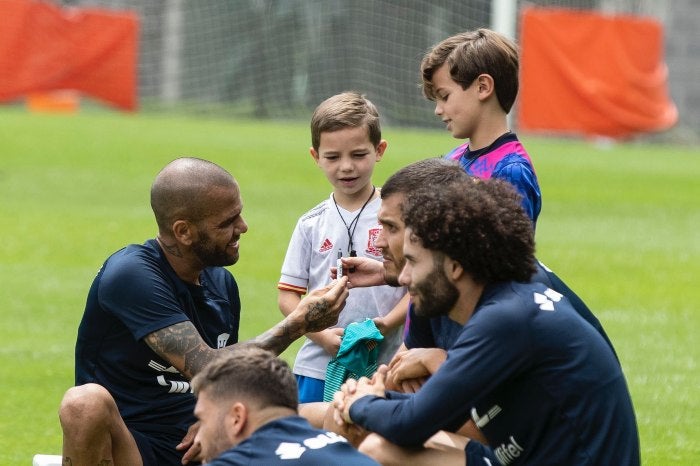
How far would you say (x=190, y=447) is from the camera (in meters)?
5.61

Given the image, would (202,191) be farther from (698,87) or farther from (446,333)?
(698,87)

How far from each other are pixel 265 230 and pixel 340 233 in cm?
1015

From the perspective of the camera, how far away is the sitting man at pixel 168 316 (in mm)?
5754

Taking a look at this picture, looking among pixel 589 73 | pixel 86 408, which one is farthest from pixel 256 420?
pixel 589 73

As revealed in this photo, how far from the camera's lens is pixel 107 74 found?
96.7 ft

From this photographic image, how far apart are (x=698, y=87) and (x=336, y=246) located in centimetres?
3009

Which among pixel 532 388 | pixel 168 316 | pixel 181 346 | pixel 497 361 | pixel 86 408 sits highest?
pixel 497 361

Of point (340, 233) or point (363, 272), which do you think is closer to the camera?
point (363, 272)

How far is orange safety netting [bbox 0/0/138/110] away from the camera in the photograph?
1106 inches

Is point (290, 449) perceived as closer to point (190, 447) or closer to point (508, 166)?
point (190, 447)

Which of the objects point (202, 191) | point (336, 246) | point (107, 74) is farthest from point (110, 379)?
point (107, 74)

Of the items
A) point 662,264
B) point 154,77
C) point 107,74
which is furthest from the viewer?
point 154,77

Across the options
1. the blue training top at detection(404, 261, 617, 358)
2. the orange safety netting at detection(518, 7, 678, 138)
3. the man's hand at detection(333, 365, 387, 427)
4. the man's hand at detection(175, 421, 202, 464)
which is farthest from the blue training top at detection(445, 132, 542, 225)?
the orange safety netting at detection(518, 7, 678, 138)

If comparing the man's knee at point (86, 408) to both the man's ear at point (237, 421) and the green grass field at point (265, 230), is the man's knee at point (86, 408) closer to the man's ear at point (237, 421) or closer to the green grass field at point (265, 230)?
the man's ear at point (237, 421)
